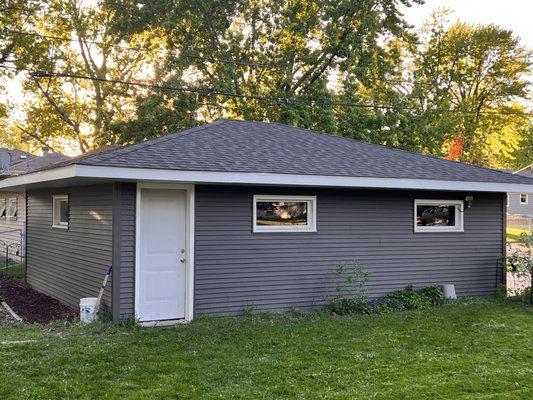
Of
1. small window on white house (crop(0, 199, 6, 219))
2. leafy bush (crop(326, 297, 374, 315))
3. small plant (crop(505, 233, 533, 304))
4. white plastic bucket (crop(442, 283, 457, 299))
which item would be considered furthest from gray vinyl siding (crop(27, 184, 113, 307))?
small window on white house (crop(0, 199, 6, 219))

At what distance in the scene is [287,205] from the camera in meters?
9.03

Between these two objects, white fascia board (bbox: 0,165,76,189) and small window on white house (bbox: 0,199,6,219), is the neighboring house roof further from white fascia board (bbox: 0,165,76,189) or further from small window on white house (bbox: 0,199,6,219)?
small window on white house (bbox: 0,199,6,219)

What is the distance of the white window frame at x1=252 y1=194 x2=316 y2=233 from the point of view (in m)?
8.73

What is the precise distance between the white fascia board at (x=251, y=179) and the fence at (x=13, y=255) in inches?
196

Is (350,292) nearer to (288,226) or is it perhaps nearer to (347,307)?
(347,307)

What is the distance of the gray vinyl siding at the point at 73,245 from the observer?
331 inches

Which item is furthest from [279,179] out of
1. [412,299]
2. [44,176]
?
[44,176]

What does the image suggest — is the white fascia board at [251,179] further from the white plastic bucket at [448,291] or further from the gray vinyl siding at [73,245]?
the white plastic bucket at [448,291]

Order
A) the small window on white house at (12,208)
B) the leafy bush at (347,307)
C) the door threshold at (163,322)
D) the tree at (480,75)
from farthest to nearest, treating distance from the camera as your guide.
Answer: the tree at (480,75), the small window on white house at (12,208), the leafy bush at (347,307), the door threshold at (163,322)

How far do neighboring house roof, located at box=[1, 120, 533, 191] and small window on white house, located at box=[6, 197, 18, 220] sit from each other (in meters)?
9.79

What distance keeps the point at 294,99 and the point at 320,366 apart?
1544cm

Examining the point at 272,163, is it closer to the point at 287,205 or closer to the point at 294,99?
the point at 287,205

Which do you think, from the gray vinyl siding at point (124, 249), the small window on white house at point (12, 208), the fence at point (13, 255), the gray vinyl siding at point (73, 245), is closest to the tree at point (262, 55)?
the small window on white house at point (12, 208)

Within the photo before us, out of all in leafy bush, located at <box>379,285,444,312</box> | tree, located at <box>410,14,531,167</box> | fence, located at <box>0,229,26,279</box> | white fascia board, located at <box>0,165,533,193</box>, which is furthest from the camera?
tree, located at <box>410,14,531,167</box>
